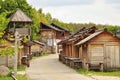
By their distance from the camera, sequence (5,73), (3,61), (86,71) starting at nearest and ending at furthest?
(5,73) < (86,71) < (3,61)

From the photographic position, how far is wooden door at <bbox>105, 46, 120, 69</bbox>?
41.6 m

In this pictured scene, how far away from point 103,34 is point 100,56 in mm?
Result: 2124

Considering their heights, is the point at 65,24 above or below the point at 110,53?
above

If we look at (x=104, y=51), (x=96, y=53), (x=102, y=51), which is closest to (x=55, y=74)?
(x=96, y=53)

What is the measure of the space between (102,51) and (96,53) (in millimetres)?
627

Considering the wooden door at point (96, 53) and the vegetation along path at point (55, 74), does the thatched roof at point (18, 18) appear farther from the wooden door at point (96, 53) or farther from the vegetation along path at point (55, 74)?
the wooden door at point (96, 53)

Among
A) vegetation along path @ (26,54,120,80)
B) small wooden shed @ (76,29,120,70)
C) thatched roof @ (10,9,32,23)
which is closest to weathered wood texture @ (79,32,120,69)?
small wooden shed @ (76,29,120,70)

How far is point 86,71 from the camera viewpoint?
3984cm

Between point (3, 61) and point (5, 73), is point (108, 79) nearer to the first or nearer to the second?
point (5, 73)

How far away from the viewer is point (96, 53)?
41.5m

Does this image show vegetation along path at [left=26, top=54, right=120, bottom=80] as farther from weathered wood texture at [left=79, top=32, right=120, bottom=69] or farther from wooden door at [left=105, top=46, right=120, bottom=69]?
wooden door at [left=105, top=46, right=120, bottom=69]

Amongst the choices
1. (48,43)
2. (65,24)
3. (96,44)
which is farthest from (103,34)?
(65,24)

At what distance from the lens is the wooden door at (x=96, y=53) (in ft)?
136

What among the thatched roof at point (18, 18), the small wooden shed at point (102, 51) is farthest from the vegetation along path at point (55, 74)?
the thatched roof at point (18, 18)
